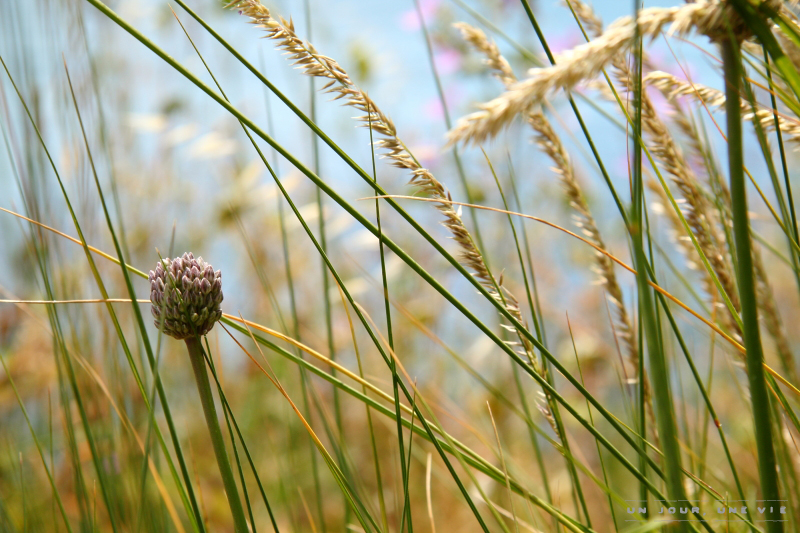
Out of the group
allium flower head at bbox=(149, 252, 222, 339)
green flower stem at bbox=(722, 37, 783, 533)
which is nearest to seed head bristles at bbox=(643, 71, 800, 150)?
green flower stem at bbox=(722, 37, 783, 533)

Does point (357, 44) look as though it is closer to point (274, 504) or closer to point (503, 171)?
point (503, 171)

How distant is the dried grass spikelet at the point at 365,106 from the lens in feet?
1.05

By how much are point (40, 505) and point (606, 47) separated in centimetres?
104

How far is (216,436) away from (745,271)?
28 cm

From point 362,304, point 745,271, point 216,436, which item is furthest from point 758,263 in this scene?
point 362,304

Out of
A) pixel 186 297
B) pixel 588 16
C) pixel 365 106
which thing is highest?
pixel 588 16

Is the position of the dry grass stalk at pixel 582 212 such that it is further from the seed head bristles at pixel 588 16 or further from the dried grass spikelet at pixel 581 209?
the seed head bristles at pixel 588 16

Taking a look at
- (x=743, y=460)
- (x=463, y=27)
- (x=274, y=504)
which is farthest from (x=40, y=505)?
(x=743, y=460)

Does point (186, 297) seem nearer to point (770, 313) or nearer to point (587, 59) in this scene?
point (587, 59)

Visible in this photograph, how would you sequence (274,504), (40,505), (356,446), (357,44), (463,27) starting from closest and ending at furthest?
(463,27)
(40,505)
(274,504)
(356,446)
(357,44)

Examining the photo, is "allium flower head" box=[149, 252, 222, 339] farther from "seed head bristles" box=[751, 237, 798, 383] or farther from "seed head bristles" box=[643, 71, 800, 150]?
"seed head bristles" box=[751, 237, 798, 383]

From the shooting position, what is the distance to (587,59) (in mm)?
208

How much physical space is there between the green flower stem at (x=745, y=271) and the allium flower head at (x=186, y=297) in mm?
271

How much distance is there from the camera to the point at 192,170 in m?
1.87
